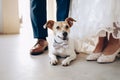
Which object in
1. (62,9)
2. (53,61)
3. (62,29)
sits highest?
(62,9)

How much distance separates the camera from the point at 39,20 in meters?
1.66

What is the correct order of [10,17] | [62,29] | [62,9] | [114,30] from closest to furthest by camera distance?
[114,30]
[62,29]
[62,9]
[10,17]

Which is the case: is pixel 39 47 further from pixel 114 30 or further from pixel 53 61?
pixel 114 30

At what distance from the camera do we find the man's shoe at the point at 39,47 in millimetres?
1601

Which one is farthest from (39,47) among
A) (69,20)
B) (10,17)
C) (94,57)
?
(10,17)

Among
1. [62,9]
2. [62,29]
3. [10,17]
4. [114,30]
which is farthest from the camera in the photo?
[10,17]

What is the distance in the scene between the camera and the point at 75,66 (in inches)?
53.2

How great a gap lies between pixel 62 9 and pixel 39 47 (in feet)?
1.05

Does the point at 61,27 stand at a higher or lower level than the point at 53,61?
higher

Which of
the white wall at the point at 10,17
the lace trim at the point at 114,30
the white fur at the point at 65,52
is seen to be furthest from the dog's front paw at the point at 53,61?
the white wall at the point at 10,17

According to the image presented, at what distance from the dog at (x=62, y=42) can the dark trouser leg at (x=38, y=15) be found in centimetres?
18

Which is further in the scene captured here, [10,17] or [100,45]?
[10,17]

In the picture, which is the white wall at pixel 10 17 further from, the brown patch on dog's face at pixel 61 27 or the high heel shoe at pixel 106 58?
the high heel shoe at pixel 106 58

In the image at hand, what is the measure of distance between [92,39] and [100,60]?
0.29 m
